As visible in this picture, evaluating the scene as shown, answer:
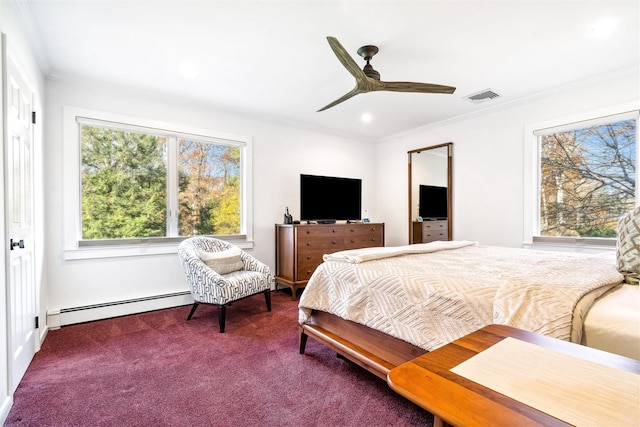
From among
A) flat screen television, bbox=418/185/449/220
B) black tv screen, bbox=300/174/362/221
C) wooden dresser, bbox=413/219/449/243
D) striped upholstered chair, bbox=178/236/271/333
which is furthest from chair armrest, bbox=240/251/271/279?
flat screen television, bbox=418/185/449/220

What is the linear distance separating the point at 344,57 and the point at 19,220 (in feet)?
8.10

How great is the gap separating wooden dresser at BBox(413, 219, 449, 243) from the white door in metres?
4.52

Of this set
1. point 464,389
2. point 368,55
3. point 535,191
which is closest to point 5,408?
point 464,389

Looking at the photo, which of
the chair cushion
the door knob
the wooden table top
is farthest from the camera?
the chair cushion

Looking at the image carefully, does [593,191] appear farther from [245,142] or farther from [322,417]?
[245,142]

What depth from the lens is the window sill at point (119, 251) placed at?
3166 millimetres

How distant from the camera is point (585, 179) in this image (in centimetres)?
340

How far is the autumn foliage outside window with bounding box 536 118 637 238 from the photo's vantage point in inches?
123

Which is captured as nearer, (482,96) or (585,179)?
(585,179)

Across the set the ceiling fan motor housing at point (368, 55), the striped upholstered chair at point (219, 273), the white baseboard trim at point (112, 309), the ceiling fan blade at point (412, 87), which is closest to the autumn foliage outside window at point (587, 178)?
the ceiling fan blade at point (412, 87)

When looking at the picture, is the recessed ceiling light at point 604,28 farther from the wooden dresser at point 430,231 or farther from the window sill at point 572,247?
the wooden dresser at point 430,231

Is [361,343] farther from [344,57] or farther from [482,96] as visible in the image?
[482,96]

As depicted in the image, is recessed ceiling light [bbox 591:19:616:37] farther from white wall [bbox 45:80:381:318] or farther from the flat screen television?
white wall [bbox 45:80:381:318]

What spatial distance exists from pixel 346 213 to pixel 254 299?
1.89 meters
